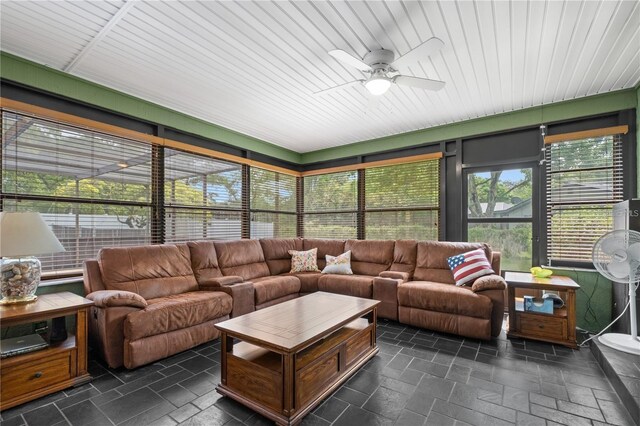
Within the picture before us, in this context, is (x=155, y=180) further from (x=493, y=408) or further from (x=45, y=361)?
(x=493, y=408)

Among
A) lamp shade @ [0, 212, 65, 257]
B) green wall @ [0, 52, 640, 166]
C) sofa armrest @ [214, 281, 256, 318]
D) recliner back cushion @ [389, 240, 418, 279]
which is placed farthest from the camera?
recliner back cushion @ [389, 240, 418, 279]

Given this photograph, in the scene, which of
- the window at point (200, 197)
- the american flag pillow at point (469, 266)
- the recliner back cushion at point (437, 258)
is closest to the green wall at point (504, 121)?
the recliner back cushion at point (437, 258)

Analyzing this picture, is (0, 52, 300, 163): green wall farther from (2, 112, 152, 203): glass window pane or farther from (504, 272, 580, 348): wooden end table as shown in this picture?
(504, 272, 580, 348): wooden end table

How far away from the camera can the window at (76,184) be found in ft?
9.22

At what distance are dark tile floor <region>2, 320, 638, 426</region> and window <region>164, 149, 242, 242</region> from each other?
1.89 metres

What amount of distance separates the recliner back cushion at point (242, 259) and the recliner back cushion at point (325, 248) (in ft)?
3.08

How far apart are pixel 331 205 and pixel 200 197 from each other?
251 centimetres

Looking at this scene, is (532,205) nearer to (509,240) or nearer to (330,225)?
(509,240)

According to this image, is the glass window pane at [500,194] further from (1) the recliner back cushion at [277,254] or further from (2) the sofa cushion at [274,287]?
(1) the recliner back cushion at [277,254]

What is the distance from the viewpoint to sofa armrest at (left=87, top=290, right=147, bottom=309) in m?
2.50

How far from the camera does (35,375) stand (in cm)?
215

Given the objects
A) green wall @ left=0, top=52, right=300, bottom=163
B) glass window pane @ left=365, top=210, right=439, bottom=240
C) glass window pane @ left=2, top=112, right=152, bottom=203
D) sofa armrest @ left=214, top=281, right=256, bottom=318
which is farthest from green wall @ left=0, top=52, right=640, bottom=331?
sofa armrest @ left=214, top=281, right=256, bottom=318

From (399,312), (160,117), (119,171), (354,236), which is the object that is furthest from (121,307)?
(354,236)

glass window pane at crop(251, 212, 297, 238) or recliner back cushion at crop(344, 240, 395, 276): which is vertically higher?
glass window pane at crop(251, 212, 297, 238)
